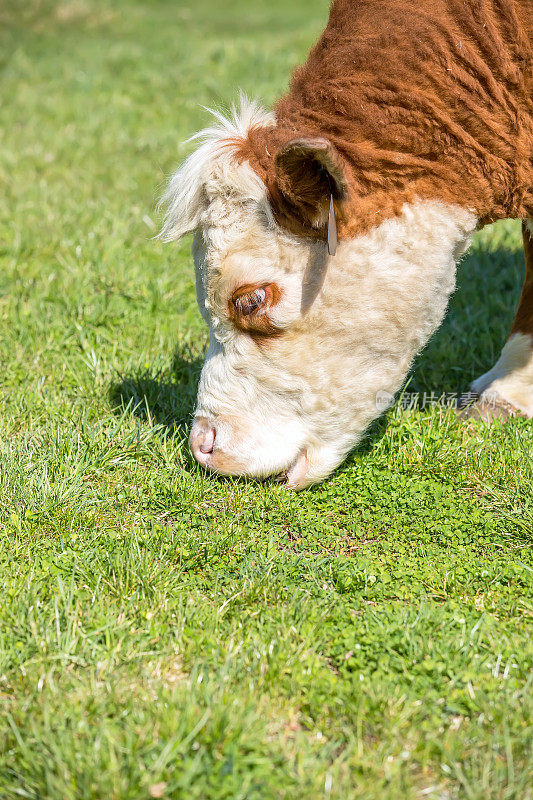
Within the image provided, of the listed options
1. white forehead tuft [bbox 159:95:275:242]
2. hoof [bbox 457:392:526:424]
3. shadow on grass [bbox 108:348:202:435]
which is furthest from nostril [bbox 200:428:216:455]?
hoof [bbox 457:392:526:424]

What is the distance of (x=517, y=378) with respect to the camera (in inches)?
184

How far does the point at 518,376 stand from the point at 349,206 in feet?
6.10

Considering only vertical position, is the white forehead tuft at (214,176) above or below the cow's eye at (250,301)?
above

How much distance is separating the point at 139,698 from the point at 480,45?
2.96 metres

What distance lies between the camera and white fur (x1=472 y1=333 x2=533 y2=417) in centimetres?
466

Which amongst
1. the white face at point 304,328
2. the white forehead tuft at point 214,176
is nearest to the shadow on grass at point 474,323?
the white face at point 304,328

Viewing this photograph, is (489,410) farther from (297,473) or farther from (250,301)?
(250,301)

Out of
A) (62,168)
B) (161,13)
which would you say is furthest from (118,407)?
(161,13)

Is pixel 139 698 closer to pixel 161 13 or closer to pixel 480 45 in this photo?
pixel 480 45

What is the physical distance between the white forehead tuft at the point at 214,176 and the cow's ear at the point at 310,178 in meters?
0.20

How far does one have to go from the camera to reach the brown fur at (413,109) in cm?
335

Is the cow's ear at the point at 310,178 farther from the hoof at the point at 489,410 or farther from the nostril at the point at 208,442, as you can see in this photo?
the hoof at the point at 489,410

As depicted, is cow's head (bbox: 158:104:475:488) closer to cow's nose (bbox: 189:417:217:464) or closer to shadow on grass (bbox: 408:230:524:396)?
cow's nose (bbox: 189:417:217:464)

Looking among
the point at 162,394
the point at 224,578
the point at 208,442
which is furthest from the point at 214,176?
the point at 224,578
